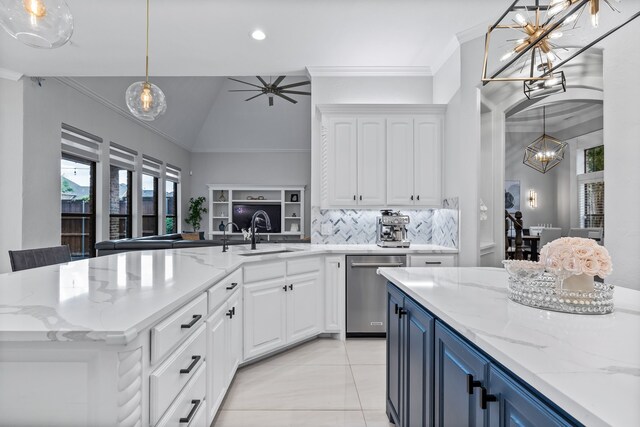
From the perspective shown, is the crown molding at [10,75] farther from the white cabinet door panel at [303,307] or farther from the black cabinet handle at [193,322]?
the black cabinet handle at [193,322]

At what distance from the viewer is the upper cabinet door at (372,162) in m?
4.05

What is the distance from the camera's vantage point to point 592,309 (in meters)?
1.14

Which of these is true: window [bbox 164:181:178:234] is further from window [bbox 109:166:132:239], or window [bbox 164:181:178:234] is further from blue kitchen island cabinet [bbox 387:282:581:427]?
blue kitchen island cabinet [bbox 387:282:581:427]

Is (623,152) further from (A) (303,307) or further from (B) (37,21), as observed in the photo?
(B) (37,21)

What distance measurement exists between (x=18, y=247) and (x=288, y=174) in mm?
6610

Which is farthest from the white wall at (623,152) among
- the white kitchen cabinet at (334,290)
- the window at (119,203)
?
the window at (119,203)

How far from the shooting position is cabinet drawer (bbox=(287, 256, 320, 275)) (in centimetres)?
317

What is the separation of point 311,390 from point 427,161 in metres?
2.78

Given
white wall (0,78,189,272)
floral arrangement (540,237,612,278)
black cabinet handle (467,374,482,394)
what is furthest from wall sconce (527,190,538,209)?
white wall (0,78,189,272)

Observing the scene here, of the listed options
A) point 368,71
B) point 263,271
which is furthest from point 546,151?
point 263,271

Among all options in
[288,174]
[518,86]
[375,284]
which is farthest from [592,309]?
[288,174]

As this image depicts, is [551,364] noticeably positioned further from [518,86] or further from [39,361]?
[518,86]

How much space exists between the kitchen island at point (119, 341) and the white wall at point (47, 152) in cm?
297

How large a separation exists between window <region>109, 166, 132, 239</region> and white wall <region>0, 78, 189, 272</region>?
15.6 inches
